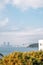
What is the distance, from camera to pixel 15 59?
1068cm

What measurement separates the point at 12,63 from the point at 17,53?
59cm

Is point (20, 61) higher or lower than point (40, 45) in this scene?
lower

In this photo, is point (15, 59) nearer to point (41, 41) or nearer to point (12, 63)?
point (12, 63)

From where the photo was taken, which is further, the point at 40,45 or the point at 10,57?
the point at 40,45

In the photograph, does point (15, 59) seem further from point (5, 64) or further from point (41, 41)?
point (41, 41)

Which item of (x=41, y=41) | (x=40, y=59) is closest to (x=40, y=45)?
(x=41, y=41)

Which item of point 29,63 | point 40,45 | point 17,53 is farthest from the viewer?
point 40,45

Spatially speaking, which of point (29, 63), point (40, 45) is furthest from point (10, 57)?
point (40, 45)

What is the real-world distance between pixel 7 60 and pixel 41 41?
13324mm

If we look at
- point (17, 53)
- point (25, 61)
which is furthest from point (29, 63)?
point (17, 53)

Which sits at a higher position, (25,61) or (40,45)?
(40,45)

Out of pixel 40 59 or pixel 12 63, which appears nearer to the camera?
pixel 12 63

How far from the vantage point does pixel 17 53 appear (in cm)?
1108

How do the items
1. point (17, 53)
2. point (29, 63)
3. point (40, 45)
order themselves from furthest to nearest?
1. point (40, 45)
2. point (17, 53)
3. point (29, 63)
